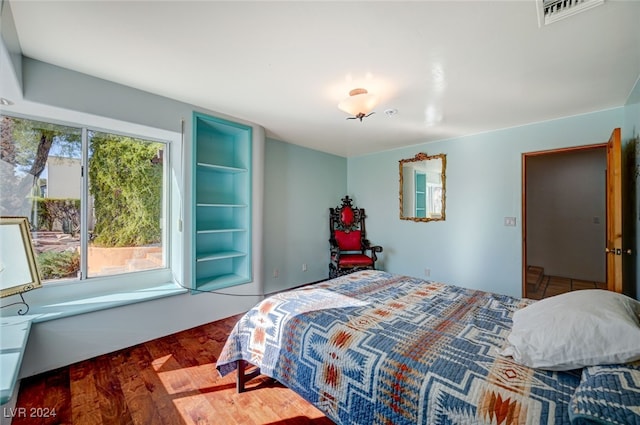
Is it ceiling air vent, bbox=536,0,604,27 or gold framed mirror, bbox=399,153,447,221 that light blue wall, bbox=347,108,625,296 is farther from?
ceiling air vent, bbox=536,0,604,27

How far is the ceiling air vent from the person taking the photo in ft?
4.51

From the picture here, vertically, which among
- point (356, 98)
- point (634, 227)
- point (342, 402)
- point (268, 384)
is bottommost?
point (268, 384)

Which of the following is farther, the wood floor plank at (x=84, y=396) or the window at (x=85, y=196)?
the window at (x=85, y=196)

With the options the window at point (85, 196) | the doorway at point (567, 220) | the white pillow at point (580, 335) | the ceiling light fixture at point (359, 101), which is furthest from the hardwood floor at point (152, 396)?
the doorway at point (567, 220)

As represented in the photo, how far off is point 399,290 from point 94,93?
3.03 meters

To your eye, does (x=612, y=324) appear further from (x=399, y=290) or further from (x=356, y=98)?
(x=356, y=98)

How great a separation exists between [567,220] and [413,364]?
5459mm

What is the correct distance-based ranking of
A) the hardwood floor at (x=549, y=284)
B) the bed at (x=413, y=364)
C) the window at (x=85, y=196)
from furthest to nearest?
the hardwood floor at (x=549, y=284) → the window at (x=85, y=196) → the bed at (x=413, y=364)

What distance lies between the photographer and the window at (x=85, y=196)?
212 cm

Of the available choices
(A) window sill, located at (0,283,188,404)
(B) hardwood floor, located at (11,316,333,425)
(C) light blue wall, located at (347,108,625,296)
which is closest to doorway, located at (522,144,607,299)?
(C) light blue wall, located at (347,108,625,296)

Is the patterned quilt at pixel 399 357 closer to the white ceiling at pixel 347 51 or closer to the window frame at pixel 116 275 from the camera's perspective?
the window frame at pixel 116 275

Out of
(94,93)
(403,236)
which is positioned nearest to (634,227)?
(403,236)

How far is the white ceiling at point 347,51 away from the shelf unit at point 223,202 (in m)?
0.62

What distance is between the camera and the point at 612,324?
3.43ft
